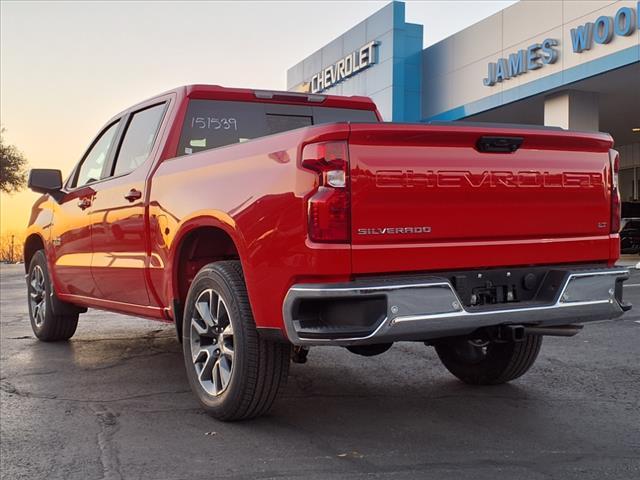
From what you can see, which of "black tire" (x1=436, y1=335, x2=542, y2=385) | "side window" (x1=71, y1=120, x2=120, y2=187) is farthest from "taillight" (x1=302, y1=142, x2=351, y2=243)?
"side window" (x1=71, y1=120, x2=120, y2=187)

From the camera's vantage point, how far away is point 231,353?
4.15 metres

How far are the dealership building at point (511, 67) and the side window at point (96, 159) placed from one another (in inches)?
530

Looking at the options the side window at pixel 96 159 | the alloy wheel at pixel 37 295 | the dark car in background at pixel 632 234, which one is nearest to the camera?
the side window at pixel 96 159

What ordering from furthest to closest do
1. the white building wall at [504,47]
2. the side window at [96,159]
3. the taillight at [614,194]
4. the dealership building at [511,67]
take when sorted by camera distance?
the white building wall at [504,47], the dealership building at [511,67], the side window at [96,159], the taillight at [614,194]

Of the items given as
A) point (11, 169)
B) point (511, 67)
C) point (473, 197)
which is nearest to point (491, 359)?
point (473, 197)

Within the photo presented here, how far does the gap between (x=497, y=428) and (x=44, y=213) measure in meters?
4.76

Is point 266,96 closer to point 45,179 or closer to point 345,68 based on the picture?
point 45,179

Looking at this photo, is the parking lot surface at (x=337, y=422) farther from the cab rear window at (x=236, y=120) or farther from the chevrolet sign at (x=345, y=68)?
the chevrolet sign at (x=345, y=68)

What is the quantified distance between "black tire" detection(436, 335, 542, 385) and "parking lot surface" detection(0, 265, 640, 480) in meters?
0.11

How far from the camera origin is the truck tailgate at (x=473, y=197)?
11.7 ft

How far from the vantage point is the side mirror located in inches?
257

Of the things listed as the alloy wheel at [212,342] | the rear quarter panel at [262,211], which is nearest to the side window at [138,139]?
the rear quarter panel at [262,211]

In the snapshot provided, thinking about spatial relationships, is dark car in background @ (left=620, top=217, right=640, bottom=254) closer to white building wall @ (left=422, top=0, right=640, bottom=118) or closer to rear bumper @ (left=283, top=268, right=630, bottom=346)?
white building wall @ (left=422, top=0, right=640, bottom=118)

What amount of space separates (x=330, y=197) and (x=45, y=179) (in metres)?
3.89
